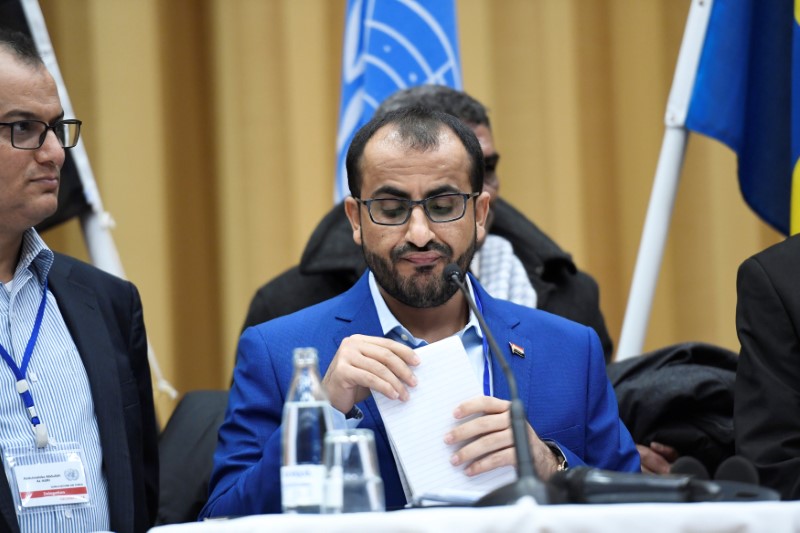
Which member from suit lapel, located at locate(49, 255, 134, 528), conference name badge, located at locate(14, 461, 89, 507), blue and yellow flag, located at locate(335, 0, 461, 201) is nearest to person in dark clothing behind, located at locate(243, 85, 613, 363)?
blue and yellow flag, located at locate(335, 0, 461, 201)

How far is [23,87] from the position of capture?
2.42m

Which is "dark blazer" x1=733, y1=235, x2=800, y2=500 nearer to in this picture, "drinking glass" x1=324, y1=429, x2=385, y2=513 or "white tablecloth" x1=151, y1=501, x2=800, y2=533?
"white tablecloth" x1=151, y1=501, x2=800, y2=533

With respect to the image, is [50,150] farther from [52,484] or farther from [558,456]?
[558,456]

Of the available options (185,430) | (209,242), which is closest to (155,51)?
(209,242)

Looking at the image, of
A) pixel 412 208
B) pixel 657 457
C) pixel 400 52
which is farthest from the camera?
pixel 400 52

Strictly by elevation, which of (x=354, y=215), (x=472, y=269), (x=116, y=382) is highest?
(x=354, y=215)

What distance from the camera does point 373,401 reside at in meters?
2.13

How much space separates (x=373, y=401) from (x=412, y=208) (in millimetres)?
344

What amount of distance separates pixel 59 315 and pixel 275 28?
8.22 ft

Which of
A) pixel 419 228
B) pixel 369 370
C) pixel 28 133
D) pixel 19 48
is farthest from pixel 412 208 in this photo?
pixel 19 48

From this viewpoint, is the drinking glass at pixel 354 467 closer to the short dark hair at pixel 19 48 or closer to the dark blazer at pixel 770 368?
the dark blazer at pixel 770 368

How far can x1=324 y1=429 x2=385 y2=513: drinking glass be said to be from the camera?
1617 mm

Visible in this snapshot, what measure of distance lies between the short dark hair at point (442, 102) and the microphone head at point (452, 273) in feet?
3.81

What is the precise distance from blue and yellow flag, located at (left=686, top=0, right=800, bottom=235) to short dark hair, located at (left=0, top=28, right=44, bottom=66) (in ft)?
5.60
